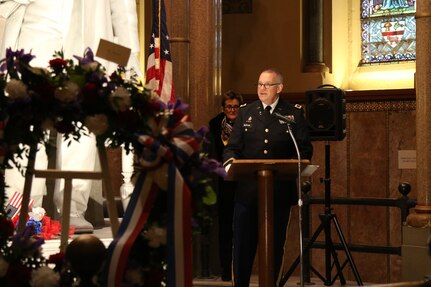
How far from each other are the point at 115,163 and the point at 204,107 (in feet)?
6.79

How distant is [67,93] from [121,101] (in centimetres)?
20

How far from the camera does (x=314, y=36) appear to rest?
1066cm

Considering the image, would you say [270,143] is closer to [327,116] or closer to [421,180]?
[327,116]

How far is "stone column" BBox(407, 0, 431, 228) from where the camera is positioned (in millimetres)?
7684

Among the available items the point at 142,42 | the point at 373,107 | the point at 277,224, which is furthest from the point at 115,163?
the point at 277,224

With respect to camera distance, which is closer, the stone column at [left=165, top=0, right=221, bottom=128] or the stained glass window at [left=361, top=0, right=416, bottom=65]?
the stone column at [left=165, top=0, right=221, bottom=128]

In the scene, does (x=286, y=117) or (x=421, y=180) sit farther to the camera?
(x=421, y=180)

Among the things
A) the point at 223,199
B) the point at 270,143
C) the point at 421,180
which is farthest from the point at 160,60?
the point at 421,180

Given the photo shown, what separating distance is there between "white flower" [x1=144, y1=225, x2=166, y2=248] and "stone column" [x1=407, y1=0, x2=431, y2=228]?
4.44 m

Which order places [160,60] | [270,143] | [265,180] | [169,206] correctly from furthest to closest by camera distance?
[160,60], [270,143], [265,180], [169,206]

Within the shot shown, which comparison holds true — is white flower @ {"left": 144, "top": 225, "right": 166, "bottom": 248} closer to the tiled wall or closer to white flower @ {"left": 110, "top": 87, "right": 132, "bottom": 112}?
white flower @ {"left": 110, "top": 87, "right": 132, "bottom": 112}

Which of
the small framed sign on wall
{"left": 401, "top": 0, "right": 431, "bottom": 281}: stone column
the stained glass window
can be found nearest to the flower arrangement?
{"left": 401, "top": 0, "right": 431, "bottom": 281}: stone column

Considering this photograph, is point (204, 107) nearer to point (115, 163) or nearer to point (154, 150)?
point (115, 163)

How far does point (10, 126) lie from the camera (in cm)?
359
